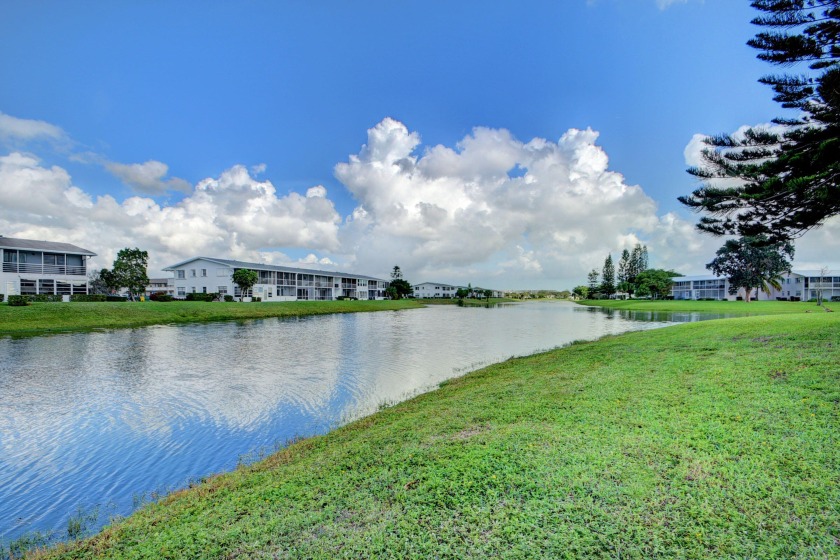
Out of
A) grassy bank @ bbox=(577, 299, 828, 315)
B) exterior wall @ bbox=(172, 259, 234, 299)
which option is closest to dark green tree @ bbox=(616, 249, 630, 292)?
grassy bank @ bbox=(577, 299, 828, 315)

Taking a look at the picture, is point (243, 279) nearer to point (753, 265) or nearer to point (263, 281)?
point (263, 281)

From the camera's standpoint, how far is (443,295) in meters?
137

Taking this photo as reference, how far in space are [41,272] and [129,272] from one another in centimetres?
647

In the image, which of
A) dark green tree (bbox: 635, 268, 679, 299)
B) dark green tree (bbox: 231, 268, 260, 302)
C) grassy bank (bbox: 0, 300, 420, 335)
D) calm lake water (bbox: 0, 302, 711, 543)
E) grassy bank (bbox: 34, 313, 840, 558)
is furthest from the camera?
dark green tree (bbox: 635, 268, 679, 299)

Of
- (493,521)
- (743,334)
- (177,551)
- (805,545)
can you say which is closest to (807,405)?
(805,545)

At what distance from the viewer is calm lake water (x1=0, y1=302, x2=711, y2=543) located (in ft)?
19.0

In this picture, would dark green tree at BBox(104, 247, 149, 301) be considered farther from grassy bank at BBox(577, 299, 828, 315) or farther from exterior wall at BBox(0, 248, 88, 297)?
grassy bank at BBox(577, 299, 828, 315)

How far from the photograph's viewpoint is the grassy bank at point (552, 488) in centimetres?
303

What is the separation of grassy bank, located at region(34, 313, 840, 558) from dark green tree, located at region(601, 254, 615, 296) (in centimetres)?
10245

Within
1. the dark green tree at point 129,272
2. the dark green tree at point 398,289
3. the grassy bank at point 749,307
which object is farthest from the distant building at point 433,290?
the dark green tree at point 129,272

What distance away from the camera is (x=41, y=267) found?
115ft

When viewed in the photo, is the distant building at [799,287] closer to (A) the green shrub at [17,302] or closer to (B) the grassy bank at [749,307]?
(B) the grassy bank at [749,307]

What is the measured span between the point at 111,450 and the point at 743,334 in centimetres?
1730

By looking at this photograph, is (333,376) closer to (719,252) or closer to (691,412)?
(691,412)
